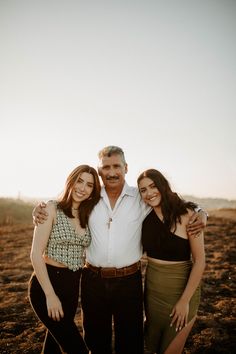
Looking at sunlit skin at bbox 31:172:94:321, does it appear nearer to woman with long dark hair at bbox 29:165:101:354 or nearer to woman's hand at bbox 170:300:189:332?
woman with long dark hair at bbox 29:165:101:354

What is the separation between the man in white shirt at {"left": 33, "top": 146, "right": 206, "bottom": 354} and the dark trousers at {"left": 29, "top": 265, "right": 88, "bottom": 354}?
25 cm

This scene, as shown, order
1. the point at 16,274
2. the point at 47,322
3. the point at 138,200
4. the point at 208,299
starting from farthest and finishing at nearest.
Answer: the point at 16,274 → the point at 208,299 → the point at 138,200 → the point at 47,322

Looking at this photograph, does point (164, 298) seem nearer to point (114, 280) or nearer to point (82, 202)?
point (114, 280)

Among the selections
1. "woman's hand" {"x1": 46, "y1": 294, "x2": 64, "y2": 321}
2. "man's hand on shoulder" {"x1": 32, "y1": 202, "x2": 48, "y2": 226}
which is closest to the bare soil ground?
"woman's hand" {"x1": 46, "y1": 294, "x2": 64, "y2": 321}

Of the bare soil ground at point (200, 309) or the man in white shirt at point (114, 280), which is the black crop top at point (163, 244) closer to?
the man in white shirt at point (114, 280)

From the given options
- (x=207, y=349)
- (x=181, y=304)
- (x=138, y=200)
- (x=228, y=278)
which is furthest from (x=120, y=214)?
(x=228, y=278)

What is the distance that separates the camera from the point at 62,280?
2.83 metres

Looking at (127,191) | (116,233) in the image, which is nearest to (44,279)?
A: (116,233)

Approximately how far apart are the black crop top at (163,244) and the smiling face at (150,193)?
7.2 inches

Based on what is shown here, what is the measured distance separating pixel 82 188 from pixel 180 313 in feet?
5.54

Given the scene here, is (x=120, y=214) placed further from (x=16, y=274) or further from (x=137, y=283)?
(x=16, y=274)

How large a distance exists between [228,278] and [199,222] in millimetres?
4458

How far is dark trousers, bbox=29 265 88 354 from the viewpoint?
2656 mm

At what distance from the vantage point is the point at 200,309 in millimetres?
5012
